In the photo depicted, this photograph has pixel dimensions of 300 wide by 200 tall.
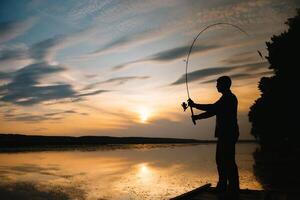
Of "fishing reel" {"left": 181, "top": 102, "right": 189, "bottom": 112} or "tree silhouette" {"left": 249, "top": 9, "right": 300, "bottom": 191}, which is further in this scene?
"tree silhouette" {"left": 249, "top": 9, "right": 300, "bottom": 191}

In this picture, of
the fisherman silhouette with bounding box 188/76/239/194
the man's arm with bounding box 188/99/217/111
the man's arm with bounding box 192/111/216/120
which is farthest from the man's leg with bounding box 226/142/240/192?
the man's arm with bounding box 188/99/217/111

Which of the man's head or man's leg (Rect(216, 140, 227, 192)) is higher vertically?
the man's head

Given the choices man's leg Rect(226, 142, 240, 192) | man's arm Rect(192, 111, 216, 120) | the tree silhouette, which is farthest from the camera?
the tree silhouette

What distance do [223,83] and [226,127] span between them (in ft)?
3.11

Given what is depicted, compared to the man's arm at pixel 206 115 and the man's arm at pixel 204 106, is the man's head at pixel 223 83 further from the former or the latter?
the man's arm at pixel 206 115

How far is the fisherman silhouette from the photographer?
7242mm

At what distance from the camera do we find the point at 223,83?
7262mm

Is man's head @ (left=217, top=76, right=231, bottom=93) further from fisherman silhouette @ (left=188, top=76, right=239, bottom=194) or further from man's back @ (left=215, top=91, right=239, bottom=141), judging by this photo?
man's back @ (left=215, top=91, right=239, bottom=141)

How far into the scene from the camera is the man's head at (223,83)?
7258 mm

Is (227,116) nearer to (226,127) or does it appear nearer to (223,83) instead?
(226,127)

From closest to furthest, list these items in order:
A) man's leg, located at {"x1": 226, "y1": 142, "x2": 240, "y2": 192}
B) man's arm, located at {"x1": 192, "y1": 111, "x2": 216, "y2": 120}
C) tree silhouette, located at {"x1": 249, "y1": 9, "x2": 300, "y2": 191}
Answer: man's leg, located at {"x1": 226, "y1": 142, "x2": 240, "y2": 192}, man's arm, located at {"x1": 192, "y1": 111, "x2": 216, "y2": 120}, tree silhouette, located at {"x1": 249, "y1": 9, "x2": 300, "y2": 191}

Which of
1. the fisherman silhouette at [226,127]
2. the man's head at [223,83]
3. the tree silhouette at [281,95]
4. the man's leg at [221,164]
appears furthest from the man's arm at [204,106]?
the tree silhouette at [281,95]

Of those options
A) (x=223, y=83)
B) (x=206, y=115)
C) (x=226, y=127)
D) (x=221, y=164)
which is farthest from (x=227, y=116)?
(x=221, y=164)

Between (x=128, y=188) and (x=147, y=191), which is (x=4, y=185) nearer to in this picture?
(x=128, y=188)
